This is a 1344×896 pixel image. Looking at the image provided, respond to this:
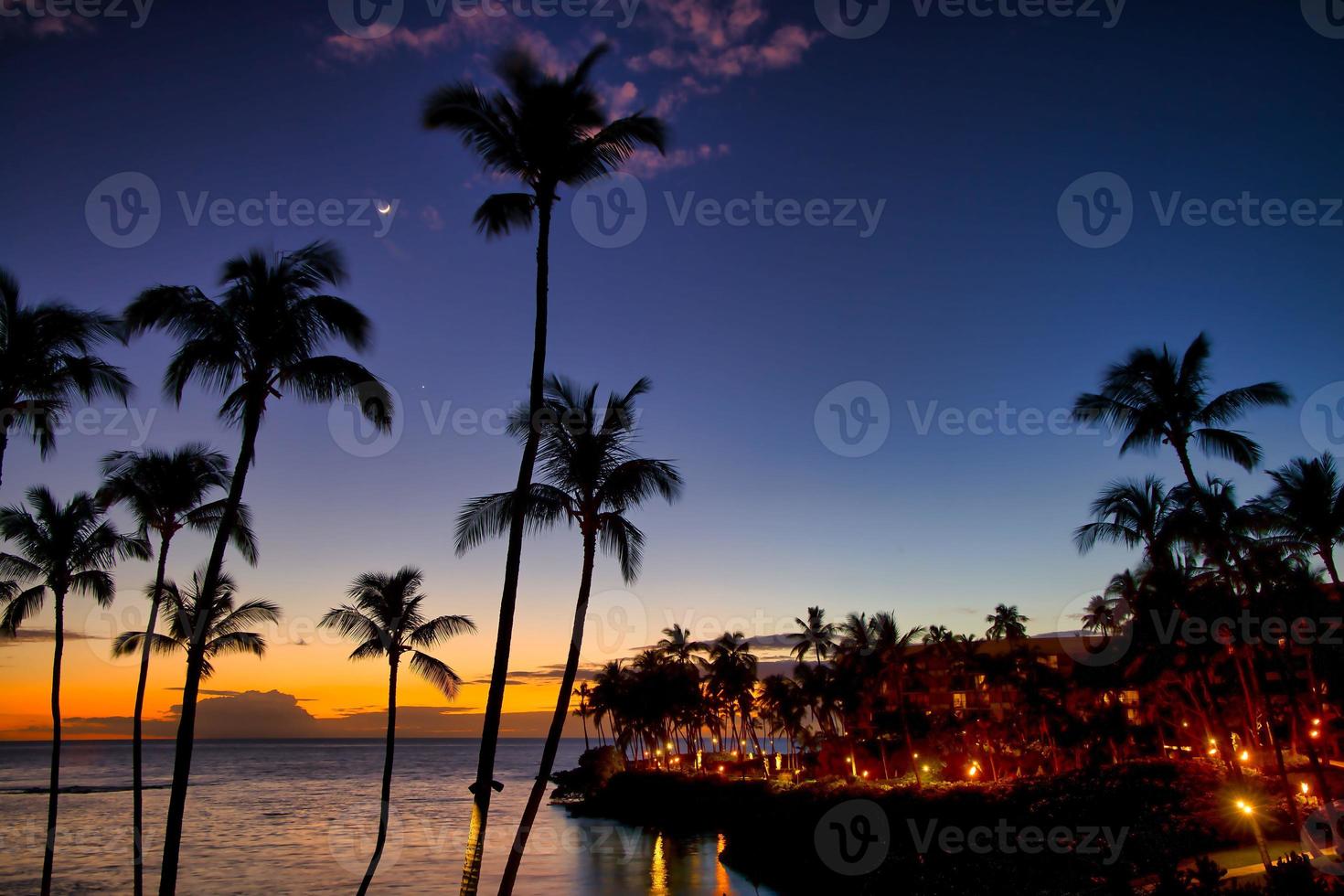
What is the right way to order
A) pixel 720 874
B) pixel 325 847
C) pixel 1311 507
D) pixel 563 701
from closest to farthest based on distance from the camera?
pixel 563 701 < pixel 1311 507 < pixel 720 874 < pixel 325 847

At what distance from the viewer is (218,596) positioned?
2530cm

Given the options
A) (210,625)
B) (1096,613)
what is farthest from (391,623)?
(1096,613)

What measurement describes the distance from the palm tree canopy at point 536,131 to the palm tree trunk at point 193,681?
5.35 metres

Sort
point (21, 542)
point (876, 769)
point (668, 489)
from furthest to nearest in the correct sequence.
A: point (876, 769) < point (21, 542) < point (668, 489)

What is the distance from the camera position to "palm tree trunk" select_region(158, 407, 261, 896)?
11.2 metres

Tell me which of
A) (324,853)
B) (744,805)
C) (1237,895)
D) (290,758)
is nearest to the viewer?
(1237,895)

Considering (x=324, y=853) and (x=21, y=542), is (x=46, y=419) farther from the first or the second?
(x=324, y=853)

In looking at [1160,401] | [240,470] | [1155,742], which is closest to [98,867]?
[240,470]

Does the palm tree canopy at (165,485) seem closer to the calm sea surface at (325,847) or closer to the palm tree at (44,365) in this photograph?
the palm tree at (44,365)

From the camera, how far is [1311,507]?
86.9 ft

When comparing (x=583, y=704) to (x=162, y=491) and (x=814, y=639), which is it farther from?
(x=162, y=491)

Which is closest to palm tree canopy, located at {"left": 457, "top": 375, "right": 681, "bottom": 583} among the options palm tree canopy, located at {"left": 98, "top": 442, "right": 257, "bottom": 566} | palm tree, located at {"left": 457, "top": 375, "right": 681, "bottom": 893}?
palm tree, located at {"left": 457, "top": 375, "right": 681, "bottom": 893}

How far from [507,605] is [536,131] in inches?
285

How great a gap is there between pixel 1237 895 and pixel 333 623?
23.9 meters
